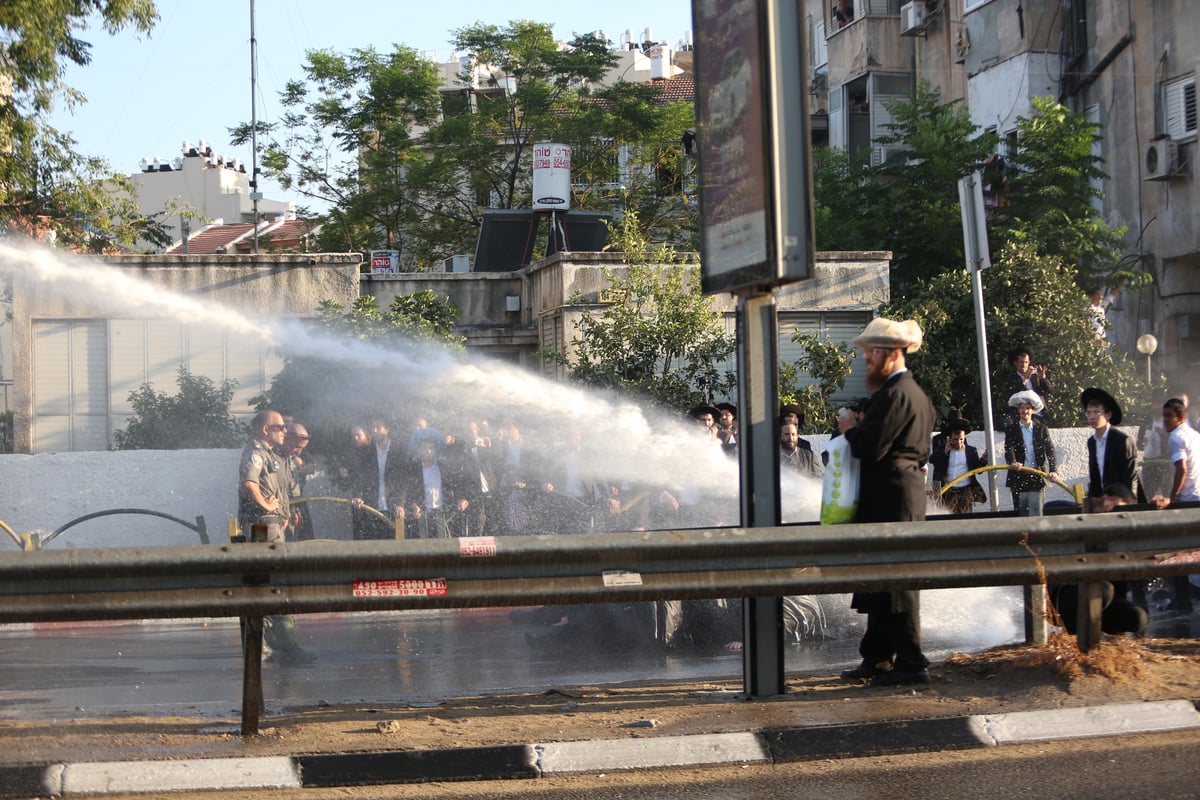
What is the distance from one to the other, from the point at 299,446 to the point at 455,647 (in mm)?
2291

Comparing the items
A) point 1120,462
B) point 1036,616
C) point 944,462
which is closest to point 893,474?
point 1036,616

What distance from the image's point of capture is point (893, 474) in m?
5.91

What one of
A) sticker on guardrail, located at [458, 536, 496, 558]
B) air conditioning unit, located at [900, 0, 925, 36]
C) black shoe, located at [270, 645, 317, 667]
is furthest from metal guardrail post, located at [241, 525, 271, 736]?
air conditioning unit, located at [900, 0, 925, 36]

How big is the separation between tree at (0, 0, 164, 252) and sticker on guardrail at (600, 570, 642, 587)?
38.2 feet

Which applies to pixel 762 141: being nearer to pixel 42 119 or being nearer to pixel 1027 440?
pixel 1027 440

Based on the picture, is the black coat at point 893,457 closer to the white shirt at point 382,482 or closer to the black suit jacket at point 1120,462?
the black suit jacket at point 1120,462

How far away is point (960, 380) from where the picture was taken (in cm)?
1689

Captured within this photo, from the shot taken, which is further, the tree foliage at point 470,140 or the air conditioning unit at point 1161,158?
the tree foliage at point 470,140

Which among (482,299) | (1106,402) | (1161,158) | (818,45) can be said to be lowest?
(1106,402)

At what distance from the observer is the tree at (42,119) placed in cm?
1420

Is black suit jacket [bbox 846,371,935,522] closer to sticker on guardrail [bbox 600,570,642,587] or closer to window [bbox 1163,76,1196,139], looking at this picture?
Result: sticker on guardrail [bbox 600,570,642,587]

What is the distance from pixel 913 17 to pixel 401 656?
2466 cm

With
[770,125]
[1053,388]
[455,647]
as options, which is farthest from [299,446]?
[1053,388]

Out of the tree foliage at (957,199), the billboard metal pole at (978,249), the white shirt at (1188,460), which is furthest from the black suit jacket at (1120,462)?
the tree foliage at (957,199)
